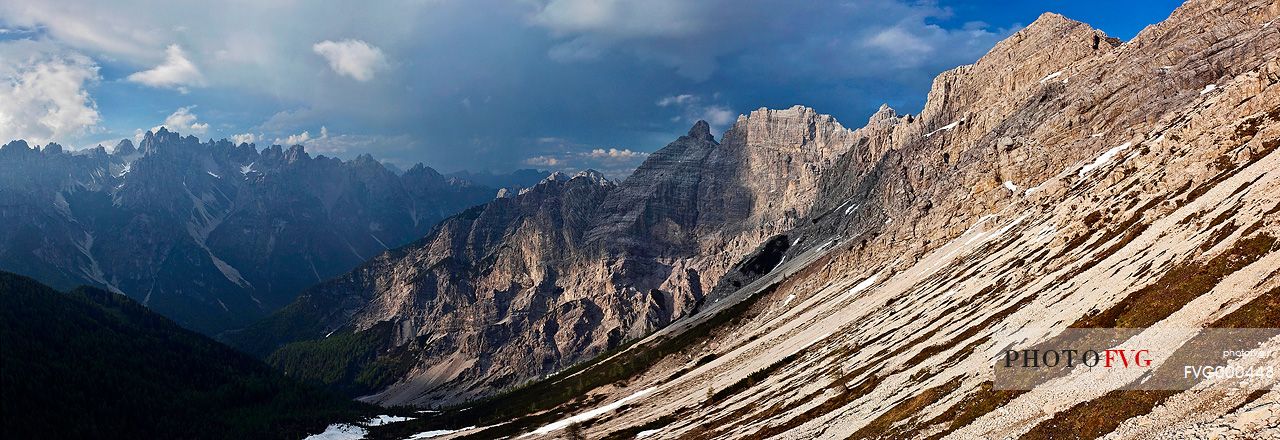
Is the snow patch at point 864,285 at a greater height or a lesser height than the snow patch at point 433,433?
greater

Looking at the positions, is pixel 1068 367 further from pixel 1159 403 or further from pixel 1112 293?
pixel 1112 293

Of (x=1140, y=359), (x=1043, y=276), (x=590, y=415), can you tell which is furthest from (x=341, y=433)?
(x=1140, y=359)

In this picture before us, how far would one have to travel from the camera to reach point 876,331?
321ft

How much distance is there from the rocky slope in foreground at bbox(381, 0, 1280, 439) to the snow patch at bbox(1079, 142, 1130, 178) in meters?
0.79

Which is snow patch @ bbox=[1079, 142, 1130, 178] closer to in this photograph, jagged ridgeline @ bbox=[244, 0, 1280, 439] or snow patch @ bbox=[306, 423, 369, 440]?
jagged ridgeline @ bbox=[244, 0, 1280, 439]

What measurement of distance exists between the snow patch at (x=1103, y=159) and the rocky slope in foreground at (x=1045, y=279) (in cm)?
79

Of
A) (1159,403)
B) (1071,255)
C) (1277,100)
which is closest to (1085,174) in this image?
(1277,100)

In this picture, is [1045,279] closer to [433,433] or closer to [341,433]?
[433,433]

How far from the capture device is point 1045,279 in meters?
75.9

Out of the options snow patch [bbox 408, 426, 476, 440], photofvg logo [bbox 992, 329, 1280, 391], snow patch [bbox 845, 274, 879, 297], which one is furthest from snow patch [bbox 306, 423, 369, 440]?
photofvg logo [bbox 992, 329, 1280, 391]

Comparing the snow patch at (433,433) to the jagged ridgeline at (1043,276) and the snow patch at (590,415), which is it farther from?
the snow patch at (590,415)

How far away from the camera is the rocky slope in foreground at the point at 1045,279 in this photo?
43312 mm

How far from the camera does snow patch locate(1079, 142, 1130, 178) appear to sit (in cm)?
12850

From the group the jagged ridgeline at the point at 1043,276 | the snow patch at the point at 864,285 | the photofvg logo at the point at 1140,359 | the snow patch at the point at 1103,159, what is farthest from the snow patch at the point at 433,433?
the snow patch at the point at 1103,159
